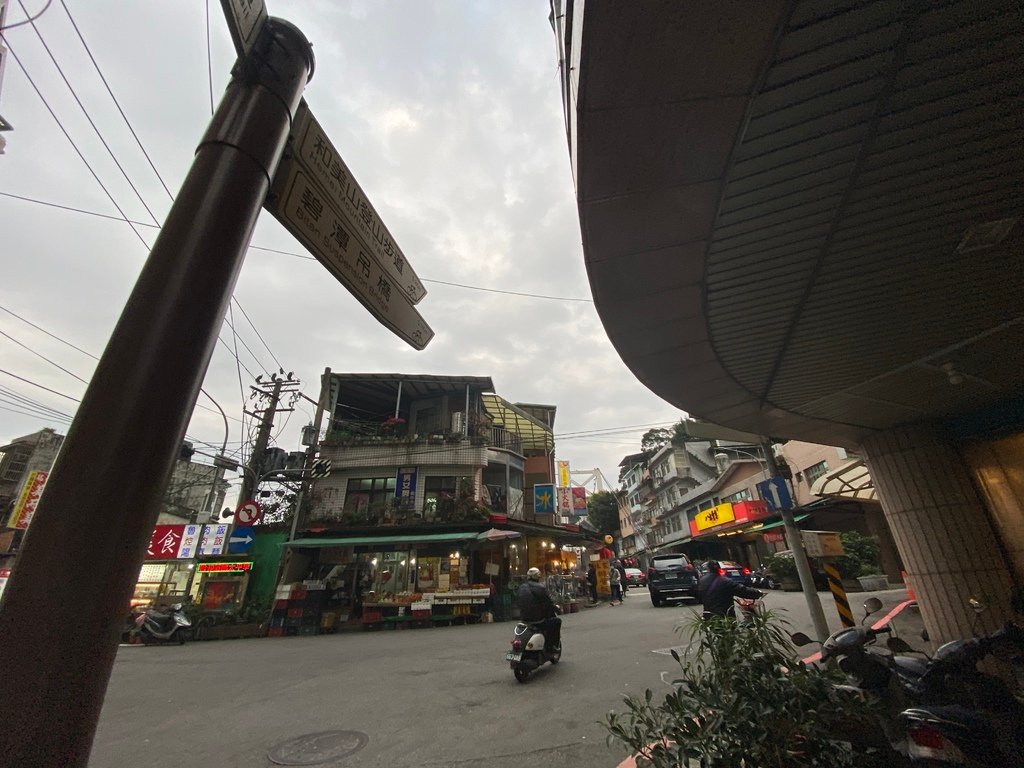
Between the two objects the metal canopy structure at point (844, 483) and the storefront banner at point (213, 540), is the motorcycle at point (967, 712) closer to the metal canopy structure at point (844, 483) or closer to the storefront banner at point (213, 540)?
the metal canopy structure at point (844, 483)

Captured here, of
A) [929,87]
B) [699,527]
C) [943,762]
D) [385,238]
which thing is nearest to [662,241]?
[929,87]

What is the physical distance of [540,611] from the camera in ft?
22.3

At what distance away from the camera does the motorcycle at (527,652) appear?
6242 millimetres

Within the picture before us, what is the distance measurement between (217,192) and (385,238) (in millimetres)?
1240

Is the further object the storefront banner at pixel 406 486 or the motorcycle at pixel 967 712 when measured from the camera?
the storefront banner at pixel 406 486

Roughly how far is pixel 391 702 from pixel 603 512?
4667 cm

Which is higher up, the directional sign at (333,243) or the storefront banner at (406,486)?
the storefront banner at (406,486)

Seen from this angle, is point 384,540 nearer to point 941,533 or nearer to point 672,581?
point 672,581

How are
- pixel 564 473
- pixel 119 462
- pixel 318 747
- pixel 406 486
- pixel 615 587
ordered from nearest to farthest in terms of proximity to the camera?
1. pixel 119 462
2. pixel 318 747
3. pixel 406 486
4. pixel 615 587
5. pixel 564 473

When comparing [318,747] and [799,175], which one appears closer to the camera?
[799,175]

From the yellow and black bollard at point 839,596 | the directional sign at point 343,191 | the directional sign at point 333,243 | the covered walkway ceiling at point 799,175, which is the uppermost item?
the covered walkway ceiling at point 799,175

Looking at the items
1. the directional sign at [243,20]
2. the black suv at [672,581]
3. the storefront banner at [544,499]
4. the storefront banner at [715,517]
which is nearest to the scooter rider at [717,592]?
the directional sign at [243,20]

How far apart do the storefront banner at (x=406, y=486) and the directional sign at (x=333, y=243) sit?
15.8 metres

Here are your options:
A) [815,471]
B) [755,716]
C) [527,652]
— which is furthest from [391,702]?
[815,471]
